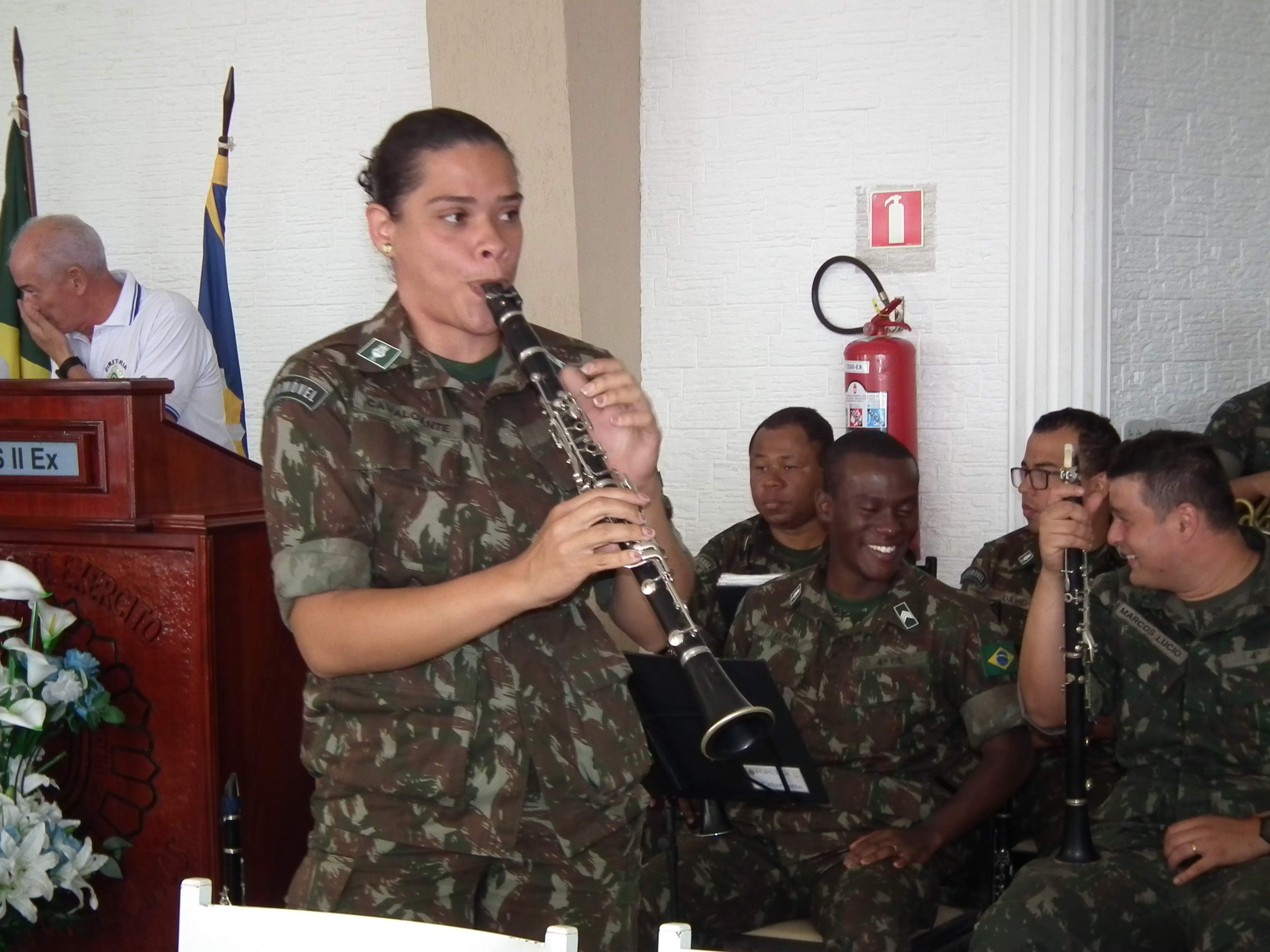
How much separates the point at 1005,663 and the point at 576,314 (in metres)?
2.15

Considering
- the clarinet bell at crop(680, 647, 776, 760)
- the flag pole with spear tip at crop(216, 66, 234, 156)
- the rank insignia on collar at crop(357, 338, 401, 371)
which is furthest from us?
the flag pole with spear tip at crop(216, 66, 234, 156)

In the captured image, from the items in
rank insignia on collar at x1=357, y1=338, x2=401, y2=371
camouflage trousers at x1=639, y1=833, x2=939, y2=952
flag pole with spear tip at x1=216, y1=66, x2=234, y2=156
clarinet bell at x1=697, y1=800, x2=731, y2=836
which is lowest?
camouflage trousers at x1=639, y1=833, x2=939, y2=952

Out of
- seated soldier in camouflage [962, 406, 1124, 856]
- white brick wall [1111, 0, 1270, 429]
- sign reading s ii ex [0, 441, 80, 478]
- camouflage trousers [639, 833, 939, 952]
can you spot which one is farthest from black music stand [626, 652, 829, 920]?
white brick wall [1111, 0, 1270, 429]

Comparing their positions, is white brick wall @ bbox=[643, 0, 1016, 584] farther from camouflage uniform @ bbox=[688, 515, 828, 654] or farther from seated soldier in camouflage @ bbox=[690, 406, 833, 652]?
camouflage uniform @ bbox=[688, 515, 828, 654]

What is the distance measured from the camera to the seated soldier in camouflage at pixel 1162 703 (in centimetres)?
261

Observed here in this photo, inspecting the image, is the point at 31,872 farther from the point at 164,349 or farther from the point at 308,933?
the point at 164,349

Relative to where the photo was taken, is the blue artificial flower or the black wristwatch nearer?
the blue artificial flower

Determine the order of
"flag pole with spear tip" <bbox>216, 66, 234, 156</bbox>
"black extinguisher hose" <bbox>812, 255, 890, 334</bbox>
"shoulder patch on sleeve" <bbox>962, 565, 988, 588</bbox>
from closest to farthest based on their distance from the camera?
"shoulder patch on sleeve" <bbox>962, 565, 988, 588</bbox> < "black extinguisher hose" <bbox>812, 255, 890, 334</bbox> < "flag pole with spear tip" <bbox>216, 66, 234, 156</bbox>

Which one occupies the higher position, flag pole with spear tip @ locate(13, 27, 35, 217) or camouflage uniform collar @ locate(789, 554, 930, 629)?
flag pole with spear tip @ locate(13, 27, 35, 217)

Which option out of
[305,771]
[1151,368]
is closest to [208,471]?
[305,771]

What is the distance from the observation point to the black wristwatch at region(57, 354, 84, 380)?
4.51 meters

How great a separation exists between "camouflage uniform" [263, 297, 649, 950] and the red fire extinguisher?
288cm

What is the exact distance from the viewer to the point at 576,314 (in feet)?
15.5

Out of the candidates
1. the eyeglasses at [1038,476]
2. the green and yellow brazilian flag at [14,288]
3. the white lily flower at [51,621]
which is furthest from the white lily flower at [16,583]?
the green and yellow brazilian flag at [14,288]
